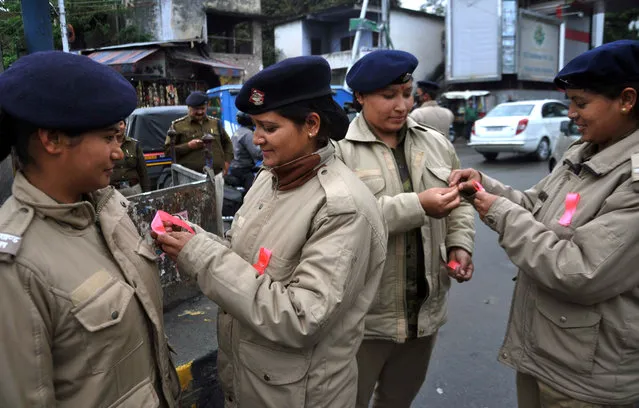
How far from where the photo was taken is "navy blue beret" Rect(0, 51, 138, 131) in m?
1.24

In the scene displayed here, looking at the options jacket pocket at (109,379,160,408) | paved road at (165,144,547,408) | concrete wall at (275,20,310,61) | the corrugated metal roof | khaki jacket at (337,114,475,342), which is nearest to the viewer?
jacket pocket at (109,379,160,408)

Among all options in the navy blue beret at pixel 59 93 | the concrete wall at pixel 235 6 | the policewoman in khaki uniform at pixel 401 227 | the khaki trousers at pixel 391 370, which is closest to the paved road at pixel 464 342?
the khaki trousers at pixel 391 370

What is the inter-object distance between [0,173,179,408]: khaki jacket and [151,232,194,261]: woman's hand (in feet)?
0.22

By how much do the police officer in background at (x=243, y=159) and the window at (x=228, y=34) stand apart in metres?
19.3

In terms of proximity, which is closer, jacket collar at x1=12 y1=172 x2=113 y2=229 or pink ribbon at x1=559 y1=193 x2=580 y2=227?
jacket collar at x1=12 y1=172 x2=113 y2=229

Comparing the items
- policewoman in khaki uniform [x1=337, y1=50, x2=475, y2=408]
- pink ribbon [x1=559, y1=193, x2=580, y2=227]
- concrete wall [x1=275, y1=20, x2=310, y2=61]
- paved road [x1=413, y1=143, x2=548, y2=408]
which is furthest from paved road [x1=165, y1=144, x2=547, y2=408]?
concrete wall [x1=275, y1=20, x2=310, y2=61]

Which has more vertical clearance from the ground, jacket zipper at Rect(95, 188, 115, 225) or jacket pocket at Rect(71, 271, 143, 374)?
jacket zipper at Rect(95, 188, 115, 225)

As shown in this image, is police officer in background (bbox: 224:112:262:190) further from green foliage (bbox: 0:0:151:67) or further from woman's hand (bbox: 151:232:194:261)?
green foliage (bbox: 0:0:151:67)

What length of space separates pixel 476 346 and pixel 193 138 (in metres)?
5.14

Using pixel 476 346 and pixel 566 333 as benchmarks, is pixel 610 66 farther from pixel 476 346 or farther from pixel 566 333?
pixel 476 346

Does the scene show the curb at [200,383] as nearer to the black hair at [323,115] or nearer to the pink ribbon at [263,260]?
the pink ribbon at [263,260]

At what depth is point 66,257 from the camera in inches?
52.4

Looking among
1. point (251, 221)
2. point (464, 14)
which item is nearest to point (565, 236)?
point (251, 221)

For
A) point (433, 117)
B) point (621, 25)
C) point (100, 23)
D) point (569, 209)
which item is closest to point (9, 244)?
point (569, 209)
